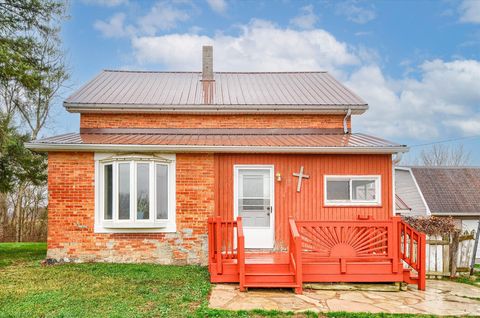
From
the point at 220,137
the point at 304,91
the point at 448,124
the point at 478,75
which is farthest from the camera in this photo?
the point at 448,124

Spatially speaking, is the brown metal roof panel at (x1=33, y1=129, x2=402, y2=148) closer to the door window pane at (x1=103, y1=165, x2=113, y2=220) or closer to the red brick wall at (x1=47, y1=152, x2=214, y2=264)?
the red brick wall at (x1=47, y1=152, x2=214, y2=264)

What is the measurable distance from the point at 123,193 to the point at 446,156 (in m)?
37.5

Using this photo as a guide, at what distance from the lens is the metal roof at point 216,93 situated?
1068cm

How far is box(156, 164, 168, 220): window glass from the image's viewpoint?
29.6 ft

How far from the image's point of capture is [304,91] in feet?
40.7

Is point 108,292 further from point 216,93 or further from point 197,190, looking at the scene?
point 216,93

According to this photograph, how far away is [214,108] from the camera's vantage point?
10.7 metres

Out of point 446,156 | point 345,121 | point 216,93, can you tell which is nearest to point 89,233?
point 216,93

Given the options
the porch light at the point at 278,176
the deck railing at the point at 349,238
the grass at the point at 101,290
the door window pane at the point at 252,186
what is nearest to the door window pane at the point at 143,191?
the grass at the point at 101,290

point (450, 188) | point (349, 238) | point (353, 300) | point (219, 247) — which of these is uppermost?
point (450, 188)

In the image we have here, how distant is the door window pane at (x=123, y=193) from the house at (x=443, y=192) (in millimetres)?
17746

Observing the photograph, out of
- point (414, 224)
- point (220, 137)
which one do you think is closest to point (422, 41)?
point (414, 224)

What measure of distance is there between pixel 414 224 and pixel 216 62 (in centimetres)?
920

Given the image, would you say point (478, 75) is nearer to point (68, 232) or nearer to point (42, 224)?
point (68, 232)
